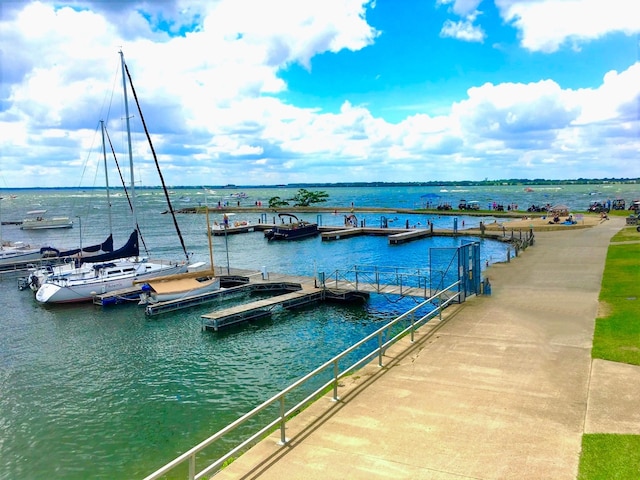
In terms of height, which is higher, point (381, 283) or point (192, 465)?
point (192, 465)

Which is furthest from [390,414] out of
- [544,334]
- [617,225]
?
[617,225]

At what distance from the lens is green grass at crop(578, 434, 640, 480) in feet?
27.2

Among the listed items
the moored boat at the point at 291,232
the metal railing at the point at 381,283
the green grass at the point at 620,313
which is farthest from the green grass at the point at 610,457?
the moored boat at the point at 291,232

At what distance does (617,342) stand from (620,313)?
14.8 ft

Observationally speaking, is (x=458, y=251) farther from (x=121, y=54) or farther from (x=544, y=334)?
(x=121, y=54)

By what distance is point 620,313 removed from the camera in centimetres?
1952

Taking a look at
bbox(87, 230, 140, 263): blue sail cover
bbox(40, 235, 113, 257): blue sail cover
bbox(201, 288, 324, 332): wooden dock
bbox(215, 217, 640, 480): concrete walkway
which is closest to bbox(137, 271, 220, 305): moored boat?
bbox(201, 288, 324, 332): wooden dock

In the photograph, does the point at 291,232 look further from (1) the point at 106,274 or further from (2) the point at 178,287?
(2) the point at 178,287

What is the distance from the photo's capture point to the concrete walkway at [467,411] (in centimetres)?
880

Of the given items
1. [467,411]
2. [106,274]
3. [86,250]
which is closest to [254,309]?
[106,274]

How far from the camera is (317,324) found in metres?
27.4

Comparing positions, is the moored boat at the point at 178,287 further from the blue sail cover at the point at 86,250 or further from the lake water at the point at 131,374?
the blue sail cover at the point at 86,250

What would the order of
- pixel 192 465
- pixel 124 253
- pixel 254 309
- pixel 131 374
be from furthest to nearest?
pixel 124 253 → pixel 254 309 → pixel 131 374 → pixel 192 465

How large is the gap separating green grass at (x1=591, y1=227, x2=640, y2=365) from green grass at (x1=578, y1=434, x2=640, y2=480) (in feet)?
17.8
